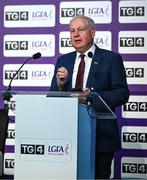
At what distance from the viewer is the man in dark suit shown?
2736 mm

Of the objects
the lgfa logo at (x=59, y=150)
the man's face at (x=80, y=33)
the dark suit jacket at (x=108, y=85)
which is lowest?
the lgfa logo at (x=59, y=150)

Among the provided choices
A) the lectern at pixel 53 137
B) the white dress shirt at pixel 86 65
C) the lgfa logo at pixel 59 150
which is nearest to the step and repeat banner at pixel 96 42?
the white dress shirt at pixel 86 65

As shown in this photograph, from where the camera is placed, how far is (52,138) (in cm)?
233

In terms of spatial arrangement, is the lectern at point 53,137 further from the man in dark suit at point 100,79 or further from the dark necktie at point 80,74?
the dark necktie at point 80,74

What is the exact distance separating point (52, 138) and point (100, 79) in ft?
2.38

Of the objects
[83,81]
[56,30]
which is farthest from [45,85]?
[83,81]

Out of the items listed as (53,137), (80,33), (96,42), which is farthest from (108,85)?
(96,42)

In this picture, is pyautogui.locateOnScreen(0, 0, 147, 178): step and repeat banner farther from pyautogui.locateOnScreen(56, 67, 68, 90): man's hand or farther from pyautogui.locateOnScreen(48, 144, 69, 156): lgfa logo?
pyautogui.locateOnScreen(48, 144, 69, 156): lgfa logo

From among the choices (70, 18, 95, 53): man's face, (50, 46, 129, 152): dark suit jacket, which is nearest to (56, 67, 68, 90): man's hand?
(50, 46, 129, 152): dark suit jacket

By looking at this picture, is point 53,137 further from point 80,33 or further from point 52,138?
point 80,33

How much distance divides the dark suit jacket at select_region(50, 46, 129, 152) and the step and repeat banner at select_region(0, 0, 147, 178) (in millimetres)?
1153

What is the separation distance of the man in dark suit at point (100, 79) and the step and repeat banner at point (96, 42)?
1109 millimetres

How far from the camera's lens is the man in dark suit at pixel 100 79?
274 cm

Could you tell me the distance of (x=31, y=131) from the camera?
2.36 meters
